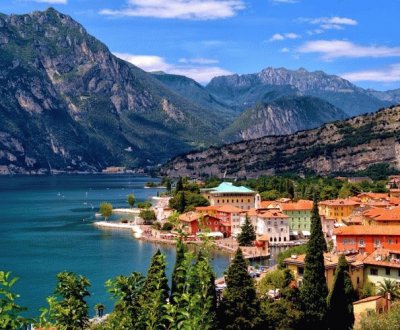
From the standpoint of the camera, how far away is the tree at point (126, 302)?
18.2 metres

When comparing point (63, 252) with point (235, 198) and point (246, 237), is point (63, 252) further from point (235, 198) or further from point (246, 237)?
point (235, 198)

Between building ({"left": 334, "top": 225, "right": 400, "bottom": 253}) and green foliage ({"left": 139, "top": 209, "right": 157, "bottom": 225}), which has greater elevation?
building ({"left": 334, "top": 225, "right": 400, "bottom": 253})

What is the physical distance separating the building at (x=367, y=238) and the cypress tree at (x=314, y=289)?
17.2 meters

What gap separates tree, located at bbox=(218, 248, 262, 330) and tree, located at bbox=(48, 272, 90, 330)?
6189 mm

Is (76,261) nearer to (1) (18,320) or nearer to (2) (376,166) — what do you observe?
(1) (18,320)

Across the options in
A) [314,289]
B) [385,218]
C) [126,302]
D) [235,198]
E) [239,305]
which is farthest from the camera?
[235,198]

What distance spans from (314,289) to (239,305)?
21.6 feet

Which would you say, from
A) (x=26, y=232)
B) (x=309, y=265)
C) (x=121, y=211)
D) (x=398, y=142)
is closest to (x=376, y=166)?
(x=398, y=142)

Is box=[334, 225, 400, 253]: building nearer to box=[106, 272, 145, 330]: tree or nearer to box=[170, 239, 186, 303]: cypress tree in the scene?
box=[170, 239, 186, 303]: cypress tree

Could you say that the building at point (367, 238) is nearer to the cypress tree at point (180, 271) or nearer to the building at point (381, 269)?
the building at point (381, 269)

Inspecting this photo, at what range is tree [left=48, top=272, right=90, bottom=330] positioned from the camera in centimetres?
1847

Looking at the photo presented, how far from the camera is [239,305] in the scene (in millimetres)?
25797

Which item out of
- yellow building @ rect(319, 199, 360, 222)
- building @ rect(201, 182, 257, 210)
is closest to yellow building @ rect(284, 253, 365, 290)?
yellow building @ rect(319, 199, 360, 222)

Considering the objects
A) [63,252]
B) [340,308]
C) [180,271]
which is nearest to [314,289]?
[340,308]
